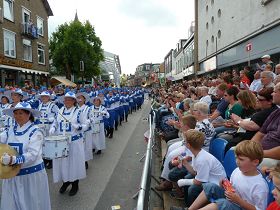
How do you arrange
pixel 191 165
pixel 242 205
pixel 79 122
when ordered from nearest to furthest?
1. pixel 242 205
2. pixel 191 165
3. pixel 79 122

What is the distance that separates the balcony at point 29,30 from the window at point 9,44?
4.73 feet

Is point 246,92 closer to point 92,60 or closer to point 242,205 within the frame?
point 242,205

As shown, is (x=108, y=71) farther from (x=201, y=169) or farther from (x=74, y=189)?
(x=201, y=169)

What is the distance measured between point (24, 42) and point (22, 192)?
29.7 m

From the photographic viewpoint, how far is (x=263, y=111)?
16.2ft

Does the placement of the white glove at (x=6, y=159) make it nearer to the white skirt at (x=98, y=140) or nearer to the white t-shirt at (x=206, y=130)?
the white t-shirt at (x=206, y=130)

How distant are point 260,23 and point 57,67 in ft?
116

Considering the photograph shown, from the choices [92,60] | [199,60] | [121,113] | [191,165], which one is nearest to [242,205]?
[191,165]

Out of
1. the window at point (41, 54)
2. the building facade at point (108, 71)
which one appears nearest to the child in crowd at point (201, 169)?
the window at point (41, 54)

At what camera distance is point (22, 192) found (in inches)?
182

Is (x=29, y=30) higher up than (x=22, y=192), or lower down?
higher up

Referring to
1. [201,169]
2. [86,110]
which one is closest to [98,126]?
[86,110]

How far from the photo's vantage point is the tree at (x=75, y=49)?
4656 cm

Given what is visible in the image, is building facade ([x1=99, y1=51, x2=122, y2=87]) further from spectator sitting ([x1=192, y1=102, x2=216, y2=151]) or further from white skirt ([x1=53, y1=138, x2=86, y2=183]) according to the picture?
spectator sitting ([x1=192, y1=102, x2=216, y2=151])
